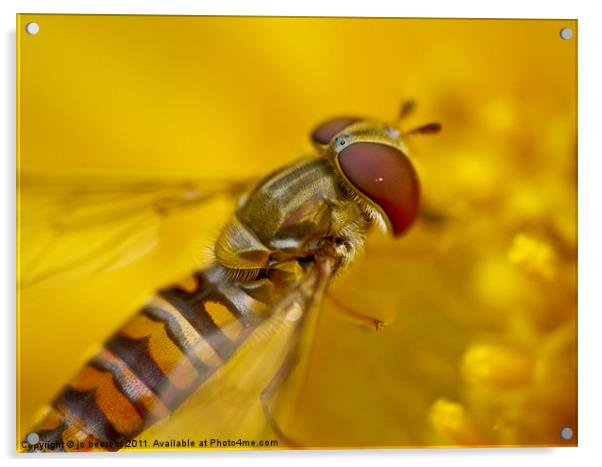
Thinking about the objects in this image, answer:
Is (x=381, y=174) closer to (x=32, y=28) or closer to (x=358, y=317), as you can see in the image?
(x=358, y=317)

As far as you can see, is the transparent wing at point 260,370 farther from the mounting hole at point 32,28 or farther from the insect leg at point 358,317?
the mounting hole at point 32,28

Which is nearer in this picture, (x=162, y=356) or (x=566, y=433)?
(x=162, y=356)

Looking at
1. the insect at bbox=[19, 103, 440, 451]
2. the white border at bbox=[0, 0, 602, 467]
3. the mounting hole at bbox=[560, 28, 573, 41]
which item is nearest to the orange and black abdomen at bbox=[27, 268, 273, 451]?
the insect at bbox=[19, 103, 440, 451]

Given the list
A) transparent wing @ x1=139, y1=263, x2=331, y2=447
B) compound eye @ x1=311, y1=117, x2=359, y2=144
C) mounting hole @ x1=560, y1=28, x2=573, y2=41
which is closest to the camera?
transparent wing @ x1=139, y1=263, x2=331, y2=447

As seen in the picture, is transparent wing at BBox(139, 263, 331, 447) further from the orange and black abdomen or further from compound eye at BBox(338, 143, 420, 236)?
compound eye at BBox(338, 143, 420, 236)

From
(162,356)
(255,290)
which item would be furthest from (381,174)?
(162,356)

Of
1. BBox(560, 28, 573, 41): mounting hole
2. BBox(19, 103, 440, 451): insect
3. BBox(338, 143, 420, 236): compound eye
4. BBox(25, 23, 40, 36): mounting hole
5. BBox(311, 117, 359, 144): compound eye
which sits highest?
BBox(25, 23, 40, 36): mounting hole

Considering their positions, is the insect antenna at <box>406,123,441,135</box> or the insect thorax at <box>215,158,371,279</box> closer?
the insect thorax at <box>215,158,371,279</box>
